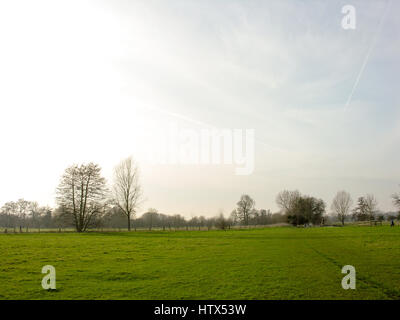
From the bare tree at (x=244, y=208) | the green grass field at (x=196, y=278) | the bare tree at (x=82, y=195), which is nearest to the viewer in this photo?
the green grass field at (x=196, y=278)

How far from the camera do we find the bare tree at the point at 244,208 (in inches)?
3890

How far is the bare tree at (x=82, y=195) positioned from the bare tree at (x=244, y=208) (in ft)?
173

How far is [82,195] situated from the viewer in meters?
61.4

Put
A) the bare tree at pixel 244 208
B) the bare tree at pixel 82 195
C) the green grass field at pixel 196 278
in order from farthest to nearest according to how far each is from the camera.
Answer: the bare tree at pixel 244 208 → the bare tree at pixel 82 195 → the green grass field at pixel 196 278

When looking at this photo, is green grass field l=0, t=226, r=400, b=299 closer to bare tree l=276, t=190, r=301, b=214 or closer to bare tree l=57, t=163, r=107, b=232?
bare tree l=57, t=163, r=107, b=232

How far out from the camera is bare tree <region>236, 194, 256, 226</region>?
9881cm

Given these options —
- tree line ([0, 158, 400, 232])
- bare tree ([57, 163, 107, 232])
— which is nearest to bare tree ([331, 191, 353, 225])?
tree line ([0, 158, 400, 232])

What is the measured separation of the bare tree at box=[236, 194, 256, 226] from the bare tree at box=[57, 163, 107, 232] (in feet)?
173

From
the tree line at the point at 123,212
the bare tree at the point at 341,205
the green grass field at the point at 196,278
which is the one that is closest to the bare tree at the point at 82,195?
the tree line at the point at 123,212

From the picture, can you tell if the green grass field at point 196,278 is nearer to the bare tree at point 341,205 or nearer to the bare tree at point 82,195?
the bare tree at point 82,195

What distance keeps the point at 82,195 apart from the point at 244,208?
193 ft
